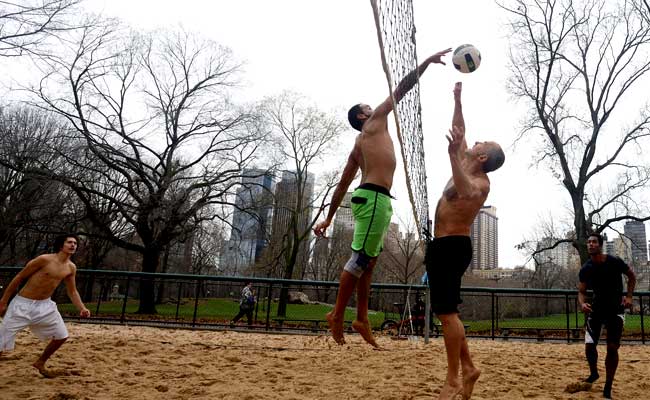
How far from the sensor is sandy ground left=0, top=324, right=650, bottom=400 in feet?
14.5

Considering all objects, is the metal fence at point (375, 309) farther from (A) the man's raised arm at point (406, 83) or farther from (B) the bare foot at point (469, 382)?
(A) the man's raised arm at point (406, 83)

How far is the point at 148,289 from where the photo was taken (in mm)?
18438

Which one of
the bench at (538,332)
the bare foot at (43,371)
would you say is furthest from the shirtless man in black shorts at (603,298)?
the bare foot at (43,371)

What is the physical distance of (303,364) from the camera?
6207mm

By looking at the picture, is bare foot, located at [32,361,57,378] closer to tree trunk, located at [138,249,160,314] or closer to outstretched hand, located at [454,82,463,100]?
outstretched hand, located at [454,82,463,100]

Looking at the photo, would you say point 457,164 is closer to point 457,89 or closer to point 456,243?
point 456,243

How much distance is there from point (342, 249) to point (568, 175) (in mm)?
23394

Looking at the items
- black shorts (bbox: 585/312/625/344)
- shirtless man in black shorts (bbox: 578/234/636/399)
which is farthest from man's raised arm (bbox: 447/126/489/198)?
black shorts (bbox: 585/312/625/344)

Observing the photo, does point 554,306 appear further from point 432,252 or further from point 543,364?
point 432,252

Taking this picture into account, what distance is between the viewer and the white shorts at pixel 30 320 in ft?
16.1

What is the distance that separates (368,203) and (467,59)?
5.58 feet

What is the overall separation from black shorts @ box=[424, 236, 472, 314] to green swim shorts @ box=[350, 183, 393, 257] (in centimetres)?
41

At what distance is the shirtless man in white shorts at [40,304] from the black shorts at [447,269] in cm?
440

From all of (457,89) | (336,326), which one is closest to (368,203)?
(336,326)
